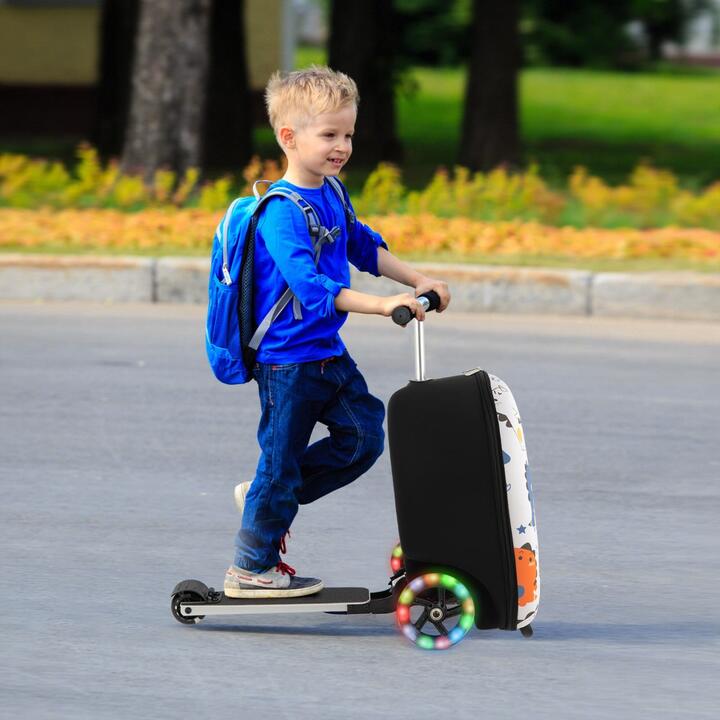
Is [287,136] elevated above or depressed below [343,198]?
above

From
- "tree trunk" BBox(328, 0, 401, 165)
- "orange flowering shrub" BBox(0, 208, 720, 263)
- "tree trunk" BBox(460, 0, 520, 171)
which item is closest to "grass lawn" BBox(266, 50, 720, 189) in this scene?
"tree trunk" BBox(328, 0, 401, 165)

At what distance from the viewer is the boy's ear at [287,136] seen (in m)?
4.44

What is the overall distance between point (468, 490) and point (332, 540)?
1417 millimetres


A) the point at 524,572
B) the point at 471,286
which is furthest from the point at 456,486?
the point at 471,286

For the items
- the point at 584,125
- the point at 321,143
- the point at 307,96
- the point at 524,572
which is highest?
the point at 307,96

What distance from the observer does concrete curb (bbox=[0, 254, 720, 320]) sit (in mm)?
10531

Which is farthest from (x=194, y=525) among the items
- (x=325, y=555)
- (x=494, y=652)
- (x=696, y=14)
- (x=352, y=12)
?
(x=696, y=14)

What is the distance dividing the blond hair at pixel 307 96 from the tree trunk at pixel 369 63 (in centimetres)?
1814

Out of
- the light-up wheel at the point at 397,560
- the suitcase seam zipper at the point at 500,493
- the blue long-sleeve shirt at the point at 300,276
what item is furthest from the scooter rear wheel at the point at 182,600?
the suitcase seam zipper at the point at 500,493

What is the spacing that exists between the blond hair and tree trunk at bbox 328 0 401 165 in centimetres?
1814

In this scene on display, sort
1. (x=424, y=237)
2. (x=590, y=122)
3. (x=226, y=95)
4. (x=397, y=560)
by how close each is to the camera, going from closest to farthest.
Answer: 1. (x=397, y=560)
2. (x=424, y=237)
3. (x=226, y=95)
4. (x=590, y=122)

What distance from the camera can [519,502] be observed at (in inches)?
173

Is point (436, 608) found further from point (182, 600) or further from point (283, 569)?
point (182, 600)

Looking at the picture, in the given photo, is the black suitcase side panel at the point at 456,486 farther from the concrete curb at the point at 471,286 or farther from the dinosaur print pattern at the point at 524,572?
the concrete curb at the point at 471,286
